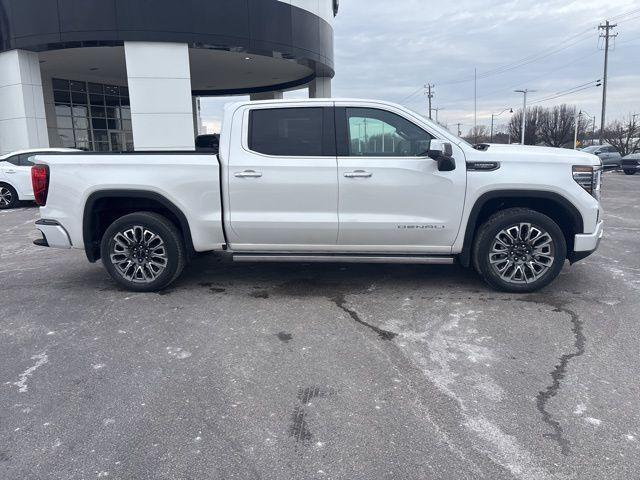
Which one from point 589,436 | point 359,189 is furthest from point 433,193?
point 589,436

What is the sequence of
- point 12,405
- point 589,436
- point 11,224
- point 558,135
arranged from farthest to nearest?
point 558,135
point 11,224
point 12,405
point 589,436

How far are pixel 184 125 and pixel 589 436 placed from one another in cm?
1629

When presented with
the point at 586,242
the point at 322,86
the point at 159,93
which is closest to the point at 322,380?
the point at 586,242

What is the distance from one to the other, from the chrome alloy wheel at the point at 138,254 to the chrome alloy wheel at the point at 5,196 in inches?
384

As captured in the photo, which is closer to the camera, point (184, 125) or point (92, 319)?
point (92, 319)

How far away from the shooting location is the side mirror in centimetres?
497

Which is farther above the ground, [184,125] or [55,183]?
[184,125]

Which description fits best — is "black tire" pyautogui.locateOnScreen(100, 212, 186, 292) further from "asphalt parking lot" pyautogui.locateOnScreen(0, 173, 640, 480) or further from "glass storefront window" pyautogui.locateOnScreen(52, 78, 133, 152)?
"glass storefront window" pyautogui.locateOnScreen(52, 78, 133, 152)

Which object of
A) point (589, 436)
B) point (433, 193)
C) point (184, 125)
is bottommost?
point (589, 436)

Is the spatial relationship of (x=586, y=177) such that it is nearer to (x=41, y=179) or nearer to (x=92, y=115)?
(x=41, y=179)

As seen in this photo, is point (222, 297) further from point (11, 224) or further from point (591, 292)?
point (11, 224)

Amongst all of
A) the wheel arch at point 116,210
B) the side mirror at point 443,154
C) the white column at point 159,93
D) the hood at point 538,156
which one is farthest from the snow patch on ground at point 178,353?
the white column at point 159,93

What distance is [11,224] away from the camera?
36.3 ft

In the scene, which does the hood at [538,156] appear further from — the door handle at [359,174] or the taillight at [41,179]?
the taillight at [41,179]
